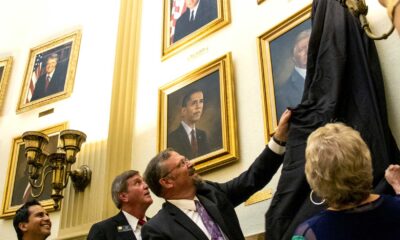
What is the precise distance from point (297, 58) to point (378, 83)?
1.05 metres

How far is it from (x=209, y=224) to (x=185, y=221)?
0.14 meters

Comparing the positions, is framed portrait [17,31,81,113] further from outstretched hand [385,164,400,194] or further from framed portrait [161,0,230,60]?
outstretched hand [385,164,400,194]

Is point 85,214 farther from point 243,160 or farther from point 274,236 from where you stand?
point 274,236

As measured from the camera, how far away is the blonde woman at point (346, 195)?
1.71m

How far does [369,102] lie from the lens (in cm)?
269

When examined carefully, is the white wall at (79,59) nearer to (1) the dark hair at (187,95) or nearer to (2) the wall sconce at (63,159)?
(2) the wall sconce at (63,159)

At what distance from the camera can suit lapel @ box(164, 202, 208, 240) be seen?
2.66 m

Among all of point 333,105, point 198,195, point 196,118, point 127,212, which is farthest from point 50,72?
point 333,105

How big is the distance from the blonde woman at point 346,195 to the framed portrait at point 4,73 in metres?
6.06

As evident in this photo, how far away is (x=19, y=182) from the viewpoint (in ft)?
19.9

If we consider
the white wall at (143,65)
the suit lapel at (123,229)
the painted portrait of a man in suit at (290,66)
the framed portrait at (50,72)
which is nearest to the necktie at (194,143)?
the white wall at (143,65)

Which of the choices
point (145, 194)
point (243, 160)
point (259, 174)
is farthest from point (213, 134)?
point (259, 174)

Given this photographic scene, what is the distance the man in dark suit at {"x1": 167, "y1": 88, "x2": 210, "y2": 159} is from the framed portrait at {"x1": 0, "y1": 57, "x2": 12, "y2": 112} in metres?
3.47

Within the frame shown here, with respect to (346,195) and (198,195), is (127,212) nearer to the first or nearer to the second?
(198,195)
